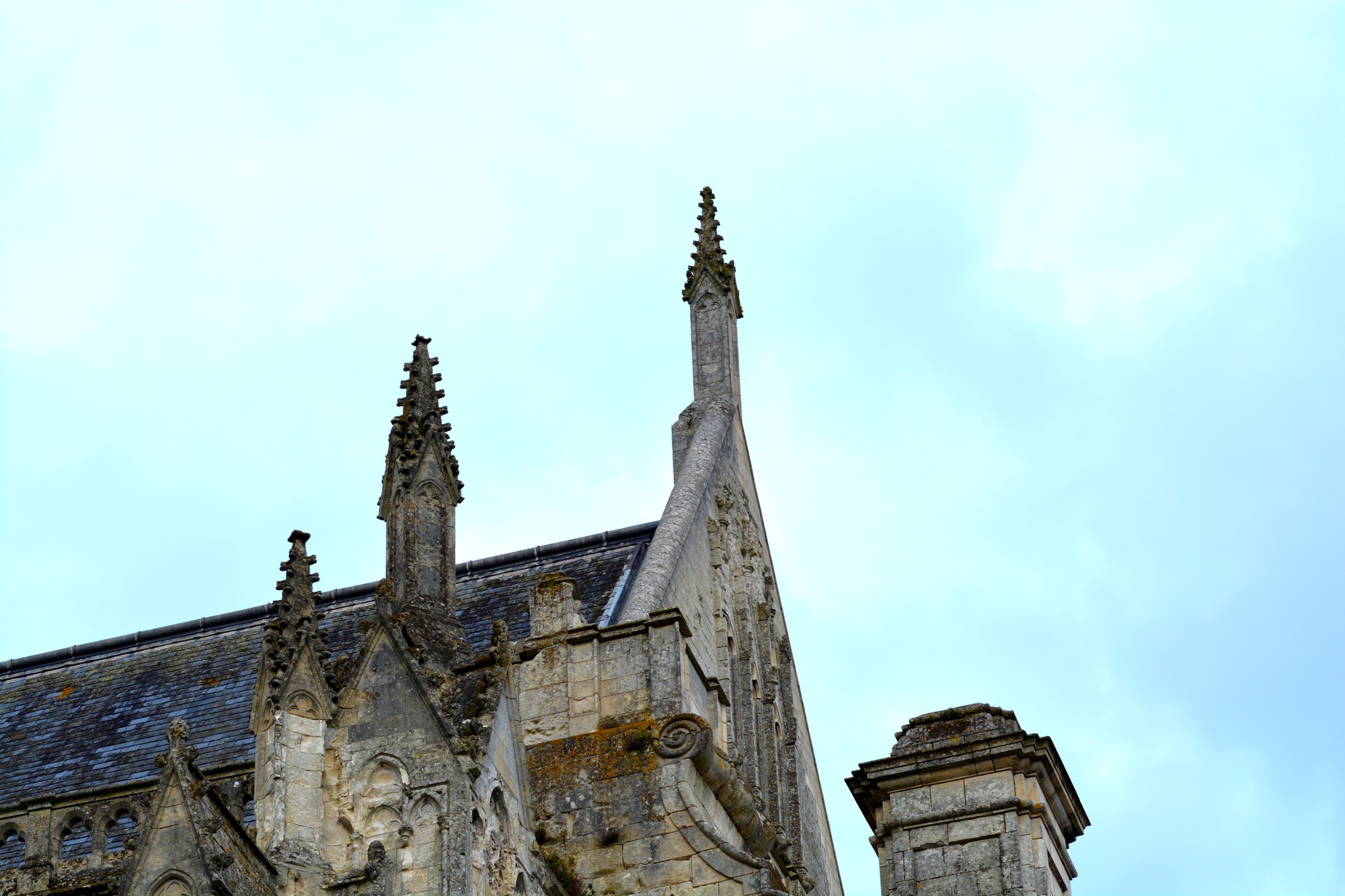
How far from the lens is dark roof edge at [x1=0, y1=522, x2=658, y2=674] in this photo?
21656mm

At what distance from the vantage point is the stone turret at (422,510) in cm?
1456

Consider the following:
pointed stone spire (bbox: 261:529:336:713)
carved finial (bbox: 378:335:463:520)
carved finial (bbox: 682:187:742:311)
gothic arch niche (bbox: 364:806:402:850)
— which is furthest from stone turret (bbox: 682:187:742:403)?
gothic arch niche (bbox: 364:806:402:850)

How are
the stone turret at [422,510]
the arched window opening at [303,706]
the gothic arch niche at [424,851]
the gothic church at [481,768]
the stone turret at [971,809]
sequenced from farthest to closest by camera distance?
the stone turret at [422,510] < the arched window opening at [303,706] < the gothic arch niche at [424,851] < the gothic church at [481,768] < the stone turret at [971,809]

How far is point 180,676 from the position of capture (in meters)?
21.7

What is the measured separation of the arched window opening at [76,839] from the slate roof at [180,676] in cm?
124

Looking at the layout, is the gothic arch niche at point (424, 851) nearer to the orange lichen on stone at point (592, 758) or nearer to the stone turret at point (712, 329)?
the orange lichen on stone at point (592, 758)

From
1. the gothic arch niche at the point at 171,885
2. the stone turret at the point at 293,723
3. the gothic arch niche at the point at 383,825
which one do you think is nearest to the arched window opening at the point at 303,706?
the stone turret at the point at 293,723

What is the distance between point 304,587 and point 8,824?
3612 millimetres

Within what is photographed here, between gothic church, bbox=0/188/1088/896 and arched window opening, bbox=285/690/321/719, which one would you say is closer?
gothic church, bbox=0/188/1088/896

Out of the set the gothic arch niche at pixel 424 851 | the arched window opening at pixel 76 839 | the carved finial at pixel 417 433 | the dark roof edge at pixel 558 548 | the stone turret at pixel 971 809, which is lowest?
the stone turret at pixel 971 809

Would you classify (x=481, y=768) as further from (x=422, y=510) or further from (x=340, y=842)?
(x=422, y=510)

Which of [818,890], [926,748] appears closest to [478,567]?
[818,890]

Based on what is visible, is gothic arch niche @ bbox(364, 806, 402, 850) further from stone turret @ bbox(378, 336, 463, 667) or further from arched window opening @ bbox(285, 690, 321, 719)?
stone turret @ bbox(378, 336, 463, 667)

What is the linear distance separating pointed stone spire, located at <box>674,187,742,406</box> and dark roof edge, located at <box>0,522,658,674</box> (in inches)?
116
